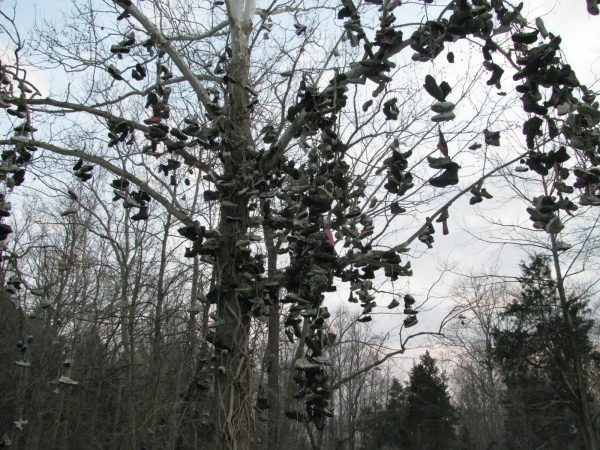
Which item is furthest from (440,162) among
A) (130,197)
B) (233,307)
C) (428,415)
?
(428,415)

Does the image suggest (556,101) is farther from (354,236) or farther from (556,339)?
(556,339)

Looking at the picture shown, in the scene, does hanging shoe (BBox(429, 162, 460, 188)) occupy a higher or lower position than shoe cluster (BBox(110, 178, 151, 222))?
lower

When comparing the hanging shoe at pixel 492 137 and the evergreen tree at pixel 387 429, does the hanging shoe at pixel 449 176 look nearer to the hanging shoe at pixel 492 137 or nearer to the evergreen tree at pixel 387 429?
the hanging shoe at pixel 492 137

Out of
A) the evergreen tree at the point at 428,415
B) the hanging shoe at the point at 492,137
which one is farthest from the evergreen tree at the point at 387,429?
the hanging shoe at the point at 492,137

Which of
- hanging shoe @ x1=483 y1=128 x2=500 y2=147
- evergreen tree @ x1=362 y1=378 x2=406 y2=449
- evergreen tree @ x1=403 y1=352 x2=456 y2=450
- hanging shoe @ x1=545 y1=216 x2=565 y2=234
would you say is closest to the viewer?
hanging shoe @ x1=545 y1=216 x2=565 y2=234

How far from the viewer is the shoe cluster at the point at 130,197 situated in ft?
13.6

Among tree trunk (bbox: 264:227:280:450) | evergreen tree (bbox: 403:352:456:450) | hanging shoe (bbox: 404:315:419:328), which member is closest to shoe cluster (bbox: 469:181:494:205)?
hanging shoe (bbox: 404:315:419:328)

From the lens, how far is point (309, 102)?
3514 mm

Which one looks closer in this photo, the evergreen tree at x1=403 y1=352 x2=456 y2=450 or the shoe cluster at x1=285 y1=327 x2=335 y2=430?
the shoe cluster at x1=285 y1=327 x2=335 y2=430

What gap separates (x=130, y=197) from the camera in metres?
4.20

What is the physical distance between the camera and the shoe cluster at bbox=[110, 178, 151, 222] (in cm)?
414

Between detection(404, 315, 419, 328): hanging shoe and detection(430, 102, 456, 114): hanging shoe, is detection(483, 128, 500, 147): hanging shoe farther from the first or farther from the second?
detection(404, 315, 419, 328): hanging shoe

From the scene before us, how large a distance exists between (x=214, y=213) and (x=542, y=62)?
422 centimetres

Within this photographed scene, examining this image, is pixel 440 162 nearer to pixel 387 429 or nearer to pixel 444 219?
pixel 444 219
